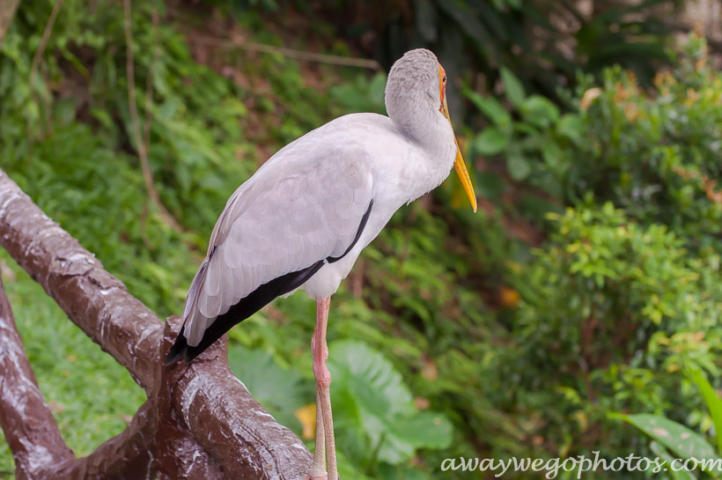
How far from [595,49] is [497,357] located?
388 centimetres

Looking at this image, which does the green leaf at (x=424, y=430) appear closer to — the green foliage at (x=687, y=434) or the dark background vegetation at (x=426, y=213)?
the dark background vegetation at (x=426, y=213)

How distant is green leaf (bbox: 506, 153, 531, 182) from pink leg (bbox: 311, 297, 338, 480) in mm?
3748

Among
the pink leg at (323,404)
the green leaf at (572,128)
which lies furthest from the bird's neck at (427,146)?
the green leaf at (572,128)

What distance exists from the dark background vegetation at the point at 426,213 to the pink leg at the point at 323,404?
1.41m

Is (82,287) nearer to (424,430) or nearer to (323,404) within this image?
(323,404)

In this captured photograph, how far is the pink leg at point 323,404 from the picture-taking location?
1.97 metres

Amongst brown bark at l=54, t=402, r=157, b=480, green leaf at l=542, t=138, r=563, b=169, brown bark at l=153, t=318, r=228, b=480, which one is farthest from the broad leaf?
green leaf at l=542, t=138, r=563, b=169

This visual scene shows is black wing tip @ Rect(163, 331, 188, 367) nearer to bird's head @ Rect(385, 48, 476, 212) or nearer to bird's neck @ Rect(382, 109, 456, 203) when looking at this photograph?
bird's neck @ Rect(382, 109, 456, 203)

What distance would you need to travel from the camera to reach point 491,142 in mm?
5602

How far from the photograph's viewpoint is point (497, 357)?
4340 mm

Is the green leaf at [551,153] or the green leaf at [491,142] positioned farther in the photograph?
the green leaf at [491,142]

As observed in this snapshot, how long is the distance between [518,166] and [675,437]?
11.1ft

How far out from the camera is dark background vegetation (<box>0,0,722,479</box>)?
357cm

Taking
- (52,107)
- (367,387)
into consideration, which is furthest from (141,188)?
(367,387)
